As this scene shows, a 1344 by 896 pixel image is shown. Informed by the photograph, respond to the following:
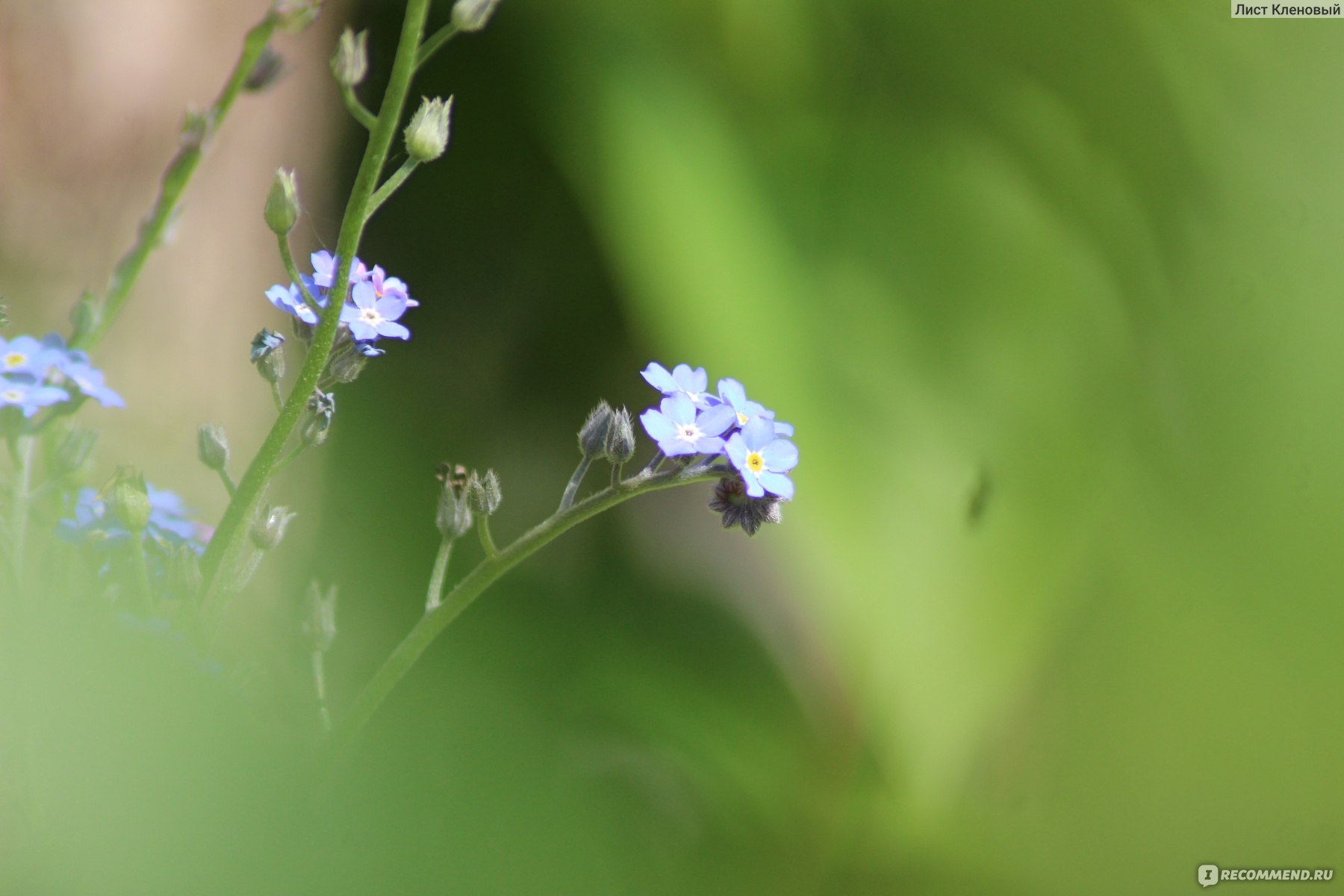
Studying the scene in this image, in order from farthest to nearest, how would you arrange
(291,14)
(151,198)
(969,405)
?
(969,405) → (151,198) → (291,14)

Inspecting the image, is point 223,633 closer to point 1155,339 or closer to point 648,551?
point 648,551

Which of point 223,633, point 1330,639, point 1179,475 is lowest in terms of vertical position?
point 223,633

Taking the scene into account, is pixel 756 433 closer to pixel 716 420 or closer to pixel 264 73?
pixel 716 420

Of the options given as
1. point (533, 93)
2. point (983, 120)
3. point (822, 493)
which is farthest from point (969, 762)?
point (533, 93)

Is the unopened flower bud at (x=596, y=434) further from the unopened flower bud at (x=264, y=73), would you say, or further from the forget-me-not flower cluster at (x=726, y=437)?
the unopened flower bud at (x=264, y=73)

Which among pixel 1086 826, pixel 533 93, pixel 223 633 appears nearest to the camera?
pixel 223 633

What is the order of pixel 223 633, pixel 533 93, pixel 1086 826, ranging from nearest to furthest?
pixel 223 633, pixel 1086 826, pixel 533 93

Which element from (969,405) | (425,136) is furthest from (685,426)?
(969,405)
